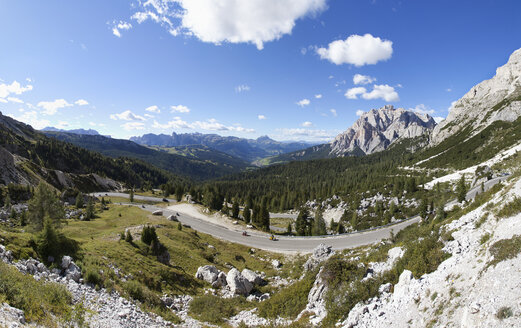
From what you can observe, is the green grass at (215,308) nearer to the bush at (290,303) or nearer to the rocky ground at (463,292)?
the bush at (290,303)

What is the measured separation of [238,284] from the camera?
2628 cm

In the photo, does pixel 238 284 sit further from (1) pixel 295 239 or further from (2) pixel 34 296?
(1) pixel 295 239

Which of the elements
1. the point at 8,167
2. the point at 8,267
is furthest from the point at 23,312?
the point at 8,167

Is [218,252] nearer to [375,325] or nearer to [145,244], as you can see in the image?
[145,244]

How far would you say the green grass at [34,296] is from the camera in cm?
947

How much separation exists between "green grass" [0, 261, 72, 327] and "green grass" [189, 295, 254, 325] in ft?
34.0

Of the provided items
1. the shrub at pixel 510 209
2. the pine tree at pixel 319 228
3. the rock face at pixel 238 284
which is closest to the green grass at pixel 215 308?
the rock face at pixel 238 284

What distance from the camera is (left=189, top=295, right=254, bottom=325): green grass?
18969 mm

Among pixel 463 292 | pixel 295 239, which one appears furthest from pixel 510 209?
pixel 295 239

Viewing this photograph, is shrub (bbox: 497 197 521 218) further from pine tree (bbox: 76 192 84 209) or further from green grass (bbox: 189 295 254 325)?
pine tree (bbox: 76 192 84 209)

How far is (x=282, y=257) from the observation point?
4481cm

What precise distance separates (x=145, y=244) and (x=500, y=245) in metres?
35.7

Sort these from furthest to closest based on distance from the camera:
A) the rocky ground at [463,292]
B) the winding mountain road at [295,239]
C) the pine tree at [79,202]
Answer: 1. the pine tree at [79,202]
2. the winding mountain road at [295,239]
3. the rocky ground at [463,292]

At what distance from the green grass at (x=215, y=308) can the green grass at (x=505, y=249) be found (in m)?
19.0
